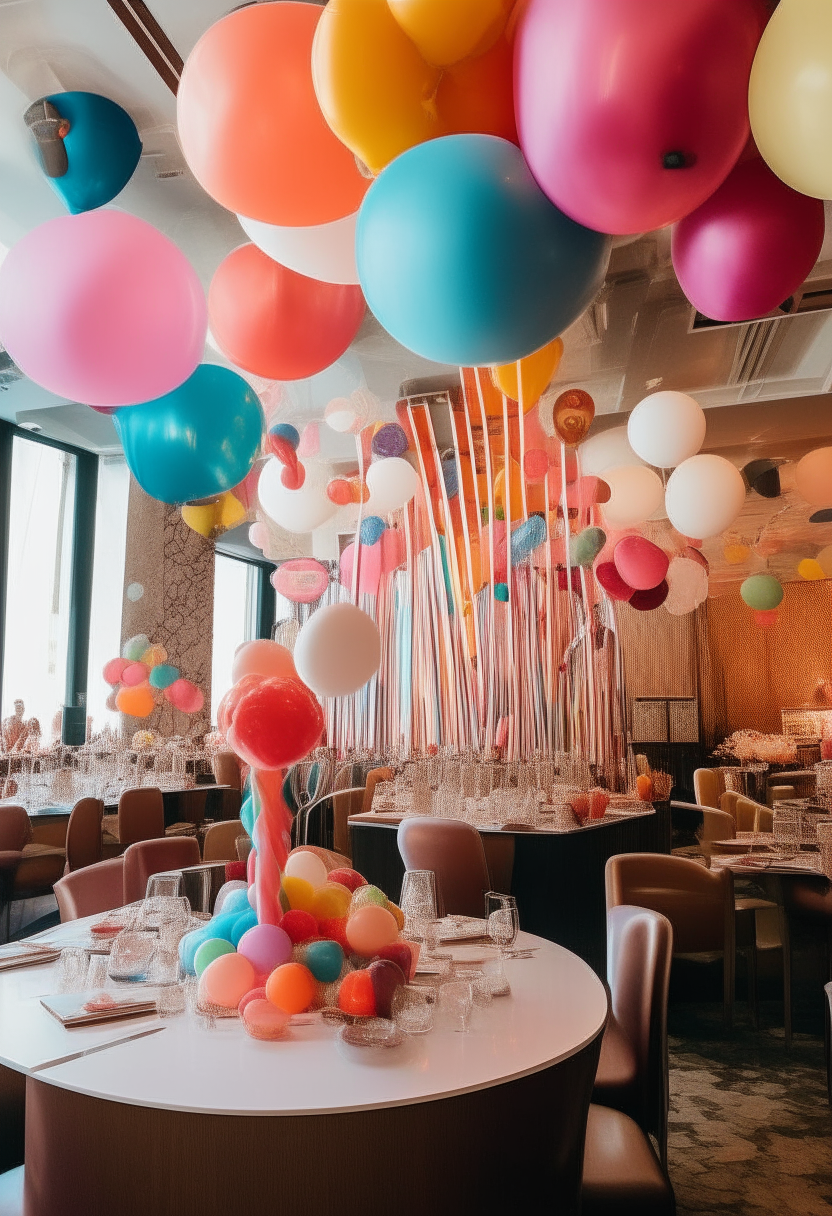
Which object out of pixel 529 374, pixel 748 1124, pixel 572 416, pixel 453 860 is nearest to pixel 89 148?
pixel 529 374

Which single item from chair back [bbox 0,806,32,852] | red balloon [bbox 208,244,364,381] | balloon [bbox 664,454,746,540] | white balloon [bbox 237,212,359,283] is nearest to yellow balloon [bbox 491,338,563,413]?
red balloon [bbox 208,244,364,381]

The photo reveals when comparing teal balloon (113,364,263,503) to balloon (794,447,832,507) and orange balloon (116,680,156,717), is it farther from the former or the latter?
orange balloon (116,680,156,717)

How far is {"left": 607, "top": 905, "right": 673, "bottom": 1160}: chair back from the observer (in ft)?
6.60

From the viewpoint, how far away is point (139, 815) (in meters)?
5.17

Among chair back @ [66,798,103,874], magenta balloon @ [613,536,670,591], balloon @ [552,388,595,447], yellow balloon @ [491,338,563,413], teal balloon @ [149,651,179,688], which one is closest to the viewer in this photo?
yellow balloon @ [491,338,563,413]

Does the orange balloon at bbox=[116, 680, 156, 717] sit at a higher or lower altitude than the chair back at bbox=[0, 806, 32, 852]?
higher

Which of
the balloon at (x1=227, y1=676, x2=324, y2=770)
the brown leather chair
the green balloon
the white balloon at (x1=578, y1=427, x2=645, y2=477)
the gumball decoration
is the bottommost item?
the brown leather chair

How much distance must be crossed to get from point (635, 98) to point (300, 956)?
4.93 feet

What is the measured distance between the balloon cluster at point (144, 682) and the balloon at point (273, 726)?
19.3 feet

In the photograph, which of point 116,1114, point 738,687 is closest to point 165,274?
point 116,1114

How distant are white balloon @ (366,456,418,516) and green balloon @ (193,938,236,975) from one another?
324 centimetres

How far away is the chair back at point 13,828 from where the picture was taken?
4.60 meters

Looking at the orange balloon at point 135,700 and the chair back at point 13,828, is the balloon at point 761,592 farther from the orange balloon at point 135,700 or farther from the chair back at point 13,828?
the orange balloon at point 135,700

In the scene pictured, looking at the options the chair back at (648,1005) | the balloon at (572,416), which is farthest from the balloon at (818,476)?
the chair back at (648,1005)
